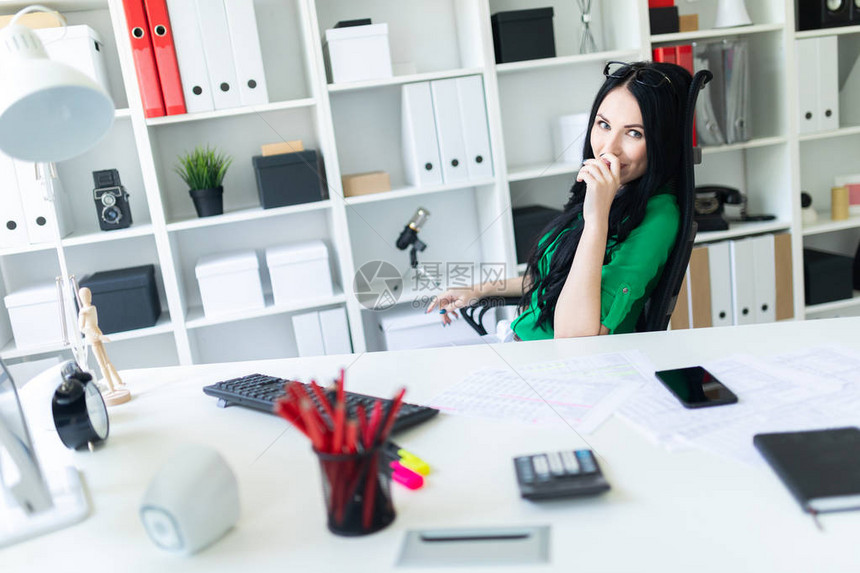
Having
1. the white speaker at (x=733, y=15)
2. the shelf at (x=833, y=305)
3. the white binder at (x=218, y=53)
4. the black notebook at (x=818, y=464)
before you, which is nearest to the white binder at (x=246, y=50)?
the white binder at (x=218, y=53)

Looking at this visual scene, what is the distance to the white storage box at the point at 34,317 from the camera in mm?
2418

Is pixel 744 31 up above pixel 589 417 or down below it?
above

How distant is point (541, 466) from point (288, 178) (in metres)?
1.92

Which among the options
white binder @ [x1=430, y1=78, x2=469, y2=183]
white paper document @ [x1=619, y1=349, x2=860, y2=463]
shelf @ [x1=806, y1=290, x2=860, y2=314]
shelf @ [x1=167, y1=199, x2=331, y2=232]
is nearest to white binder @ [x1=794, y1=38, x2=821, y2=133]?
shelf @ [x1=806, y1=290, x2=860, y2=314]

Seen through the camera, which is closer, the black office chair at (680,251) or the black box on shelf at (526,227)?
the black office chair at (680,251)

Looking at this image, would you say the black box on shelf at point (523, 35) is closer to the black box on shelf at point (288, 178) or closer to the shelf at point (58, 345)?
the black box on shelf at point (288, 178)

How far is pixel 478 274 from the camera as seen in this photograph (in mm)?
2939

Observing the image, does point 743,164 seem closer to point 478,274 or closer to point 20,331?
point 478,274

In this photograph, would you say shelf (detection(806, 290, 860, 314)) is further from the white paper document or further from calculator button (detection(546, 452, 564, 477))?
calculator button (detection(546, 452, 564, 477))

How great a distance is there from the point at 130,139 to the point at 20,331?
0.82 m

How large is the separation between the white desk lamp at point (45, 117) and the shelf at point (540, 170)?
6.07 feet

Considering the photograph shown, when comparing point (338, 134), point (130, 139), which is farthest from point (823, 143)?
point (130, 139)

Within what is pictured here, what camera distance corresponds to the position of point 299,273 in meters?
2.61

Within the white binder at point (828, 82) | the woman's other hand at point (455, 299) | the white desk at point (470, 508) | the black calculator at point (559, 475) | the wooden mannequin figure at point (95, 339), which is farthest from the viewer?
the white binder at point (828, 82)
